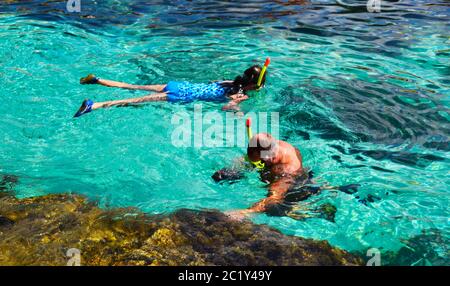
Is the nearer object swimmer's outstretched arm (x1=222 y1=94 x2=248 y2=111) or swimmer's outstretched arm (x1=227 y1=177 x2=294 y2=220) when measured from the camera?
swimmer's outstretched arm (x1=227 y1=177 x2=294 y2=220)

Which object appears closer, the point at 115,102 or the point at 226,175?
the point at 226,175

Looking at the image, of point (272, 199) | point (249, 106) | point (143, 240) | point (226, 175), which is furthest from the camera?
point (249, 106)

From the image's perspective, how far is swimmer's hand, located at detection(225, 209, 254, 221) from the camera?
12.7ft

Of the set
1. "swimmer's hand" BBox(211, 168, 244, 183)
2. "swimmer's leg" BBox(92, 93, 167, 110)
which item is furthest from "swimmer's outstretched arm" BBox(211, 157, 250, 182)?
"swimmer's leg" BBox(92, 93, 167, 110)

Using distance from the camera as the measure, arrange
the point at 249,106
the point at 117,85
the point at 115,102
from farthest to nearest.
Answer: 1. the point at 117,85
2. the point at 249,106
3. the point at 115,102

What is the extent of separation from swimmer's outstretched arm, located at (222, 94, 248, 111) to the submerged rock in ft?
8.64

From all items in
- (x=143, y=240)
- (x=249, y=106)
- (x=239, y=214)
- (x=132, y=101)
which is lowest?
A: (x=239, y=214)

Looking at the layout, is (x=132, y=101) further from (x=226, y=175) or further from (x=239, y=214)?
(x=239, y=214)

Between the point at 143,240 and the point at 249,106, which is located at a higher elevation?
the point at 249,106

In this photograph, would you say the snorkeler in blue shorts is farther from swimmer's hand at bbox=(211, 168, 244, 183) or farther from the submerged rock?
the submerged rock

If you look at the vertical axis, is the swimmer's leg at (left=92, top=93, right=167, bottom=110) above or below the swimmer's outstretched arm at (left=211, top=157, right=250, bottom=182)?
above

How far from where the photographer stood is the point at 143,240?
3.39m

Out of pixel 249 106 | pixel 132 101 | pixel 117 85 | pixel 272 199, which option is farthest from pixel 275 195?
pixel 117 85

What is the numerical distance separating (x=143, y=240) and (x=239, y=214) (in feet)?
3.13
